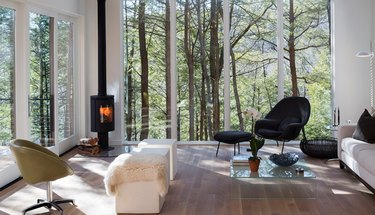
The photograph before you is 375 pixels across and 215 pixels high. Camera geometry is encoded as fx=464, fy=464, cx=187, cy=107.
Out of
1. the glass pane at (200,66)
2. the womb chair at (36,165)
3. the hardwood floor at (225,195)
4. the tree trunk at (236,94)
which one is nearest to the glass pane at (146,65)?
the glass pane at (200,66)

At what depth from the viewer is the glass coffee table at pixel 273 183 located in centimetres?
464

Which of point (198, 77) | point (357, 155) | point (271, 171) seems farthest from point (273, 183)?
point (198, 77)

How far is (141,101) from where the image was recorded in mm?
8305

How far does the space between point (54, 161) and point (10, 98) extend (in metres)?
1.93

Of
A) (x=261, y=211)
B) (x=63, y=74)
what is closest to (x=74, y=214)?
(x=261, y=211)

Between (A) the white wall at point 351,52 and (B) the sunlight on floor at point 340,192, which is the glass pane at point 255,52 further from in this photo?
(B) the sunlight on floor at point 340,192

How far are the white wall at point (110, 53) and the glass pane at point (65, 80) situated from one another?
0.41 m

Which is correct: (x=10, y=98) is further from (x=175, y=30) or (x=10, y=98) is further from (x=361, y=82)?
(x=361, y=82)

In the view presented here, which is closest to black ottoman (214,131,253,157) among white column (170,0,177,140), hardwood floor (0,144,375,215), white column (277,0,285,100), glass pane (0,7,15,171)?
hardwood floor (0,144,375,215)

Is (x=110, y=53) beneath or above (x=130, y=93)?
above

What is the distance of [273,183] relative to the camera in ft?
16.2

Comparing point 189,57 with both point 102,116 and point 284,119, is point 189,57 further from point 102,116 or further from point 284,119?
point 284,119

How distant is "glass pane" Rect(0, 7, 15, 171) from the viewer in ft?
17.8

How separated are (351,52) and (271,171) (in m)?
3.95
